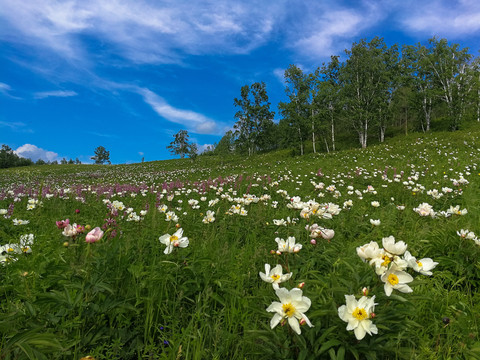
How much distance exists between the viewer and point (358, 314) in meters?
1.31

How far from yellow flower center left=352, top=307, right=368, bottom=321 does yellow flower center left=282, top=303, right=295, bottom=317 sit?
34 centimetres

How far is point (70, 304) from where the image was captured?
1.57 meters

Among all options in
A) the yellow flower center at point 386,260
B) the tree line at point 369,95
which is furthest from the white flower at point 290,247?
the tree line at point 369,95

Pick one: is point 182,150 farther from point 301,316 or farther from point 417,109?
point 301,316

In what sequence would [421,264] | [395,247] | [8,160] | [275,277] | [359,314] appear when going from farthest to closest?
[8,160] < [275,277] < [421,264] < [395,247] < [359,314]

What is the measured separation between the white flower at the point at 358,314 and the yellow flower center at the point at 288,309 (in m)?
0.25

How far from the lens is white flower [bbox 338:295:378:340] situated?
1.28 meters

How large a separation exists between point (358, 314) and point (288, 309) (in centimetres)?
38

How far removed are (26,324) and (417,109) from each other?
138ft

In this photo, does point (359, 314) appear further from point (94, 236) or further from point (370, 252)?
point (94, 236)

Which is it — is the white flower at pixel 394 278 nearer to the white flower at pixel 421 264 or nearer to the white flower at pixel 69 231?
the white flower at pixel 421 264

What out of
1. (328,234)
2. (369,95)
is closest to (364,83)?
(369,95)

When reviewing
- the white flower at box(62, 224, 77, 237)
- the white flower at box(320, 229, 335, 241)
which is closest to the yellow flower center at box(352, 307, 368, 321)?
the white flower at box(320, 229, 335, 241)

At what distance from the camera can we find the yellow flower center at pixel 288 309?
131 centimetres
